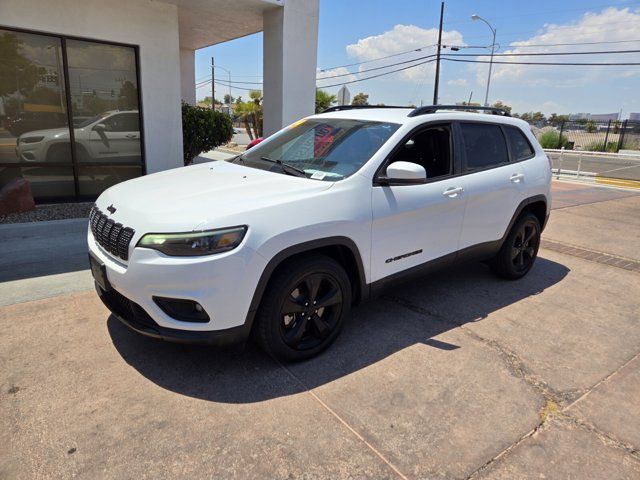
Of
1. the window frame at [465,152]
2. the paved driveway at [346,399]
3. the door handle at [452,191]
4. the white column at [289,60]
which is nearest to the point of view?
the paved driveway at [346,399]

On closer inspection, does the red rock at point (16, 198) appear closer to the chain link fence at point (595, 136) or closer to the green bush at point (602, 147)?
the chain link fence at point (595, 136)

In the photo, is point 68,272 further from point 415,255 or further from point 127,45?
point 127,45

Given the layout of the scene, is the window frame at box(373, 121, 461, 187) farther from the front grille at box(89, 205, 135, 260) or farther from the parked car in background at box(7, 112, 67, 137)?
the parked car in background at box(7, 112, 67, 137)

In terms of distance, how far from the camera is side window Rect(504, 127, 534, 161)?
4.91 meters

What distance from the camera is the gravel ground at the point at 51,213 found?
6629mm

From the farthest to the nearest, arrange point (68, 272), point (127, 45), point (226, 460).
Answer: point (127, 45) < point (68, 272) < point (226, 460)

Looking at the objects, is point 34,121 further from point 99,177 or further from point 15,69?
point 99,177

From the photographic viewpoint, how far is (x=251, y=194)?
3.09 m

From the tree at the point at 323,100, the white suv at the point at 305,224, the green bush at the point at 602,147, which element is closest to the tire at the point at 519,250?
the white suv at the point at 305,224

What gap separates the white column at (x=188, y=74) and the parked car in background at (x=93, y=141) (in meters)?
7.01

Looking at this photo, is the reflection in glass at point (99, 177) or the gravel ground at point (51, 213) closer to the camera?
the gravel ground at point (51, 213)

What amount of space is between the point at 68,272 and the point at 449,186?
3885mm

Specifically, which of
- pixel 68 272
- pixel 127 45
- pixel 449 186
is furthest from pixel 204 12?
pixel 449 186

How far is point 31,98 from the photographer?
297 inches
